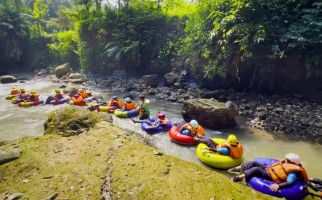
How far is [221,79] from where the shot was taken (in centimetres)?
1428

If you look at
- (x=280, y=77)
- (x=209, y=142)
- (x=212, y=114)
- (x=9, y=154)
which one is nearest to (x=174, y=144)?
(x=209, y=142)

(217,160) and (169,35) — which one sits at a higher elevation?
(169,35)

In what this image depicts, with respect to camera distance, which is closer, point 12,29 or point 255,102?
point 255,102

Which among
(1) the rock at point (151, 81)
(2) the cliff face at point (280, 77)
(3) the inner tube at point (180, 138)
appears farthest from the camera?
(1) the rock at point (151, 81)

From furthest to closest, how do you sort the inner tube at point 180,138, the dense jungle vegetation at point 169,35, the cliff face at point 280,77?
the cliff face at point 280,77 < the dense jungle vegetation at point 169,35 < the inner tube at point 180,138

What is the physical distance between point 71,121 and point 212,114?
5219 mm

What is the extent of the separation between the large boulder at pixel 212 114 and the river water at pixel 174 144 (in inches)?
14.0

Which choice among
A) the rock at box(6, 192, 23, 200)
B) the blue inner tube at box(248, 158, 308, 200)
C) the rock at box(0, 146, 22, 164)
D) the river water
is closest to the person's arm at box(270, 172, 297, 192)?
the blue inner tube at box(248, 158, 308, 200)

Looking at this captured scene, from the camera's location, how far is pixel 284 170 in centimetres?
563

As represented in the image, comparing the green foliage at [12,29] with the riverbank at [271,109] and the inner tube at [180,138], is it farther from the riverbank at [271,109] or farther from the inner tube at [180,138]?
the inner tube at [180,138]

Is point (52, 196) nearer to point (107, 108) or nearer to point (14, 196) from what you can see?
point (14, 196)

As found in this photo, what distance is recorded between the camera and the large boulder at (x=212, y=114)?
32.5 feet

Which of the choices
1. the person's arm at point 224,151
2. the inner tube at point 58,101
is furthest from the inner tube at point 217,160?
the inner tube at point 58,101

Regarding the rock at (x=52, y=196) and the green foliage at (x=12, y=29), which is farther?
the green foliage at (x=12, y=29)
